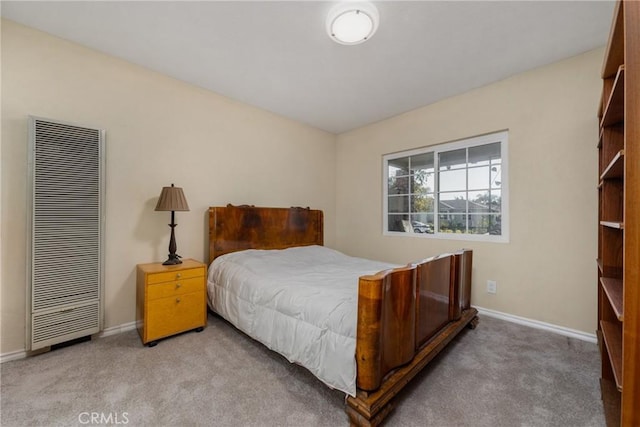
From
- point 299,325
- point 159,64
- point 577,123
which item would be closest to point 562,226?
point 577,123

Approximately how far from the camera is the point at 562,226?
2.31 m

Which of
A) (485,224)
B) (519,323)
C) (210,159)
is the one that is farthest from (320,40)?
(519,323)

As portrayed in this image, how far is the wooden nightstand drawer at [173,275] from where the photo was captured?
2.08 m

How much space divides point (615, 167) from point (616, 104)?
12.3 inches

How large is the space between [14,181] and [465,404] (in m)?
3.32

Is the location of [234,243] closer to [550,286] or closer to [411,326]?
[411,326]

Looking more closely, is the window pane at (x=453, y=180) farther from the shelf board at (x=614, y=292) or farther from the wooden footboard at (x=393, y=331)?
the shelf board at (x=614, y=292)

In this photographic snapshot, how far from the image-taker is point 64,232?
6.43ft

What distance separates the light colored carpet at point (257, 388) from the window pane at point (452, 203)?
4.72ft

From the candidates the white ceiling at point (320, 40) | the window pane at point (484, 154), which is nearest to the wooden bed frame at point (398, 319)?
the window pane at point (484, 154)

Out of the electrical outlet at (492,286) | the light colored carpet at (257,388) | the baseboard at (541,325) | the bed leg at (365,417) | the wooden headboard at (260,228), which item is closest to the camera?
the bed leg at (365,417)

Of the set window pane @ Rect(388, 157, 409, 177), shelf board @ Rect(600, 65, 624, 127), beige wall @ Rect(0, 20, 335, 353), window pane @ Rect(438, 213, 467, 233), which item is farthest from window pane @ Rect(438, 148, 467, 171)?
beige wall @ Rect(0, 20, 335, 353)

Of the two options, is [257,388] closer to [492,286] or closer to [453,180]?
[492,286]

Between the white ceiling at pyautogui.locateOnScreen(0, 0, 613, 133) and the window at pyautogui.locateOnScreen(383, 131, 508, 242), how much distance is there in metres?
0.70
